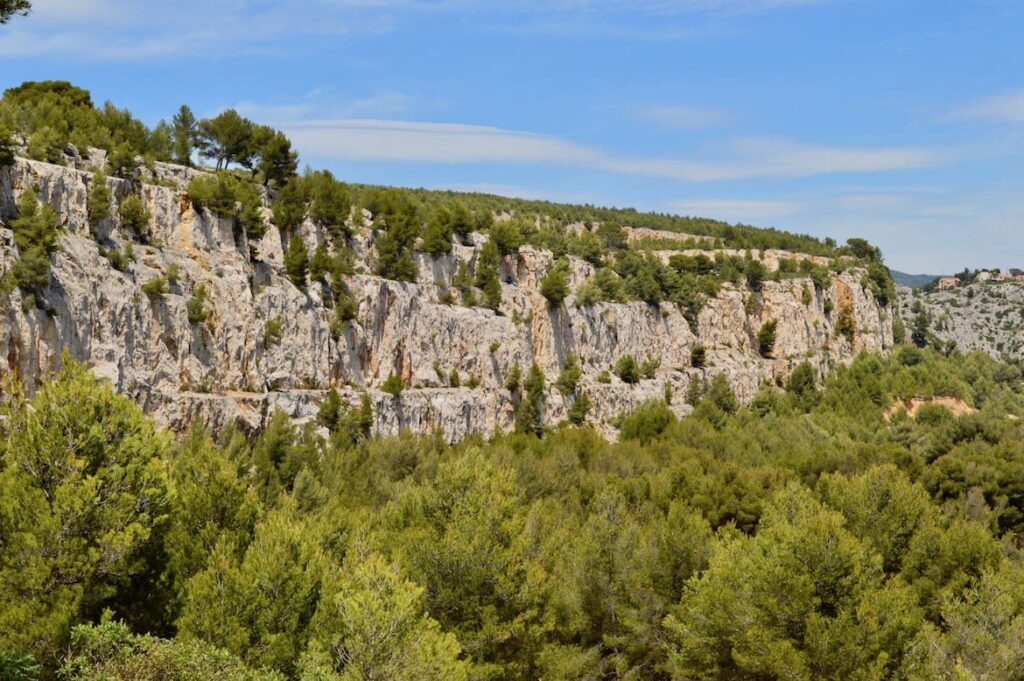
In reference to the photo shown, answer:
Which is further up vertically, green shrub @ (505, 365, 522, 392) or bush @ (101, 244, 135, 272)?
bush @ (101, 244, 135, 272)

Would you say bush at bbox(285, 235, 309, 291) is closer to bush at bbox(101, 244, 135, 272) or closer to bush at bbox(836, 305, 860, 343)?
bush at bbox(101, 244, 135, 272)

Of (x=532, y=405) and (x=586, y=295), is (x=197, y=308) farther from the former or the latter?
(x=586, y=295)

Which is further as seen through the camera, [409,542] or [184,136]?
[184,136]

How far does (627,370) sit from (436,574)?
2208 inches

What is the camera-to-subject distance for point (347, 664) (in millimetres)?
16734

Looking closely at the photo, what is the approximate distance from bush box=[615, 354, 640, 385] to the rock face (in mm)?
845

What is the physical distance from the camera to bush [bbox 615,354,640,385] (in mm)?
77000

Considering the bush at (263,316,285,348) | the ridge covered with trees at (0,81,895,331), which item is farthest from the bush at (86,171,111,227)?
the bush at (263,316,285,348)

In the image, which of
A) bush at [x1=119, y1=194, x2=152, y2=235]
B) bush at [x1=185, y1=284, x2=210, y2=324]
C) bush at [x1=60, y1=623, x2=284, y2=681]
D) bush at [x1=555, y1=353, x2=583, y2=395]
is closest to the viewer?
bush at [x1=60, y1=623, x2=284, y2=681]

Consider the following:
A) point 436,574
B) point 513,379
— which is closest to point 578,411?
point 513,379

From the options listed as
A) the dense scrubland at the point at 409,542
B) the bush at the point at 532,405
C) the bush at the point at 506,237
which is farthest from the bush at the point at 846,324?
the bush at the point at 532,405

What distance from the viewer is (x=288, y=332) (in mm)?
51625

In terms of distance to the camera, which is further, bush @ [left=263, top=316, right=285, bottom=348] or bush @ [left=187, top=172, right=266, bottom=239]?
bush @ [left=263, top=316, right=285, bottom=348]

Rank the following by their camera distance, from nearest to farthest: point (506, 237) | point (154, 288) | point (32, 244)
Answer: point (32, 244)
point (154, 288)
point (506, 237)
